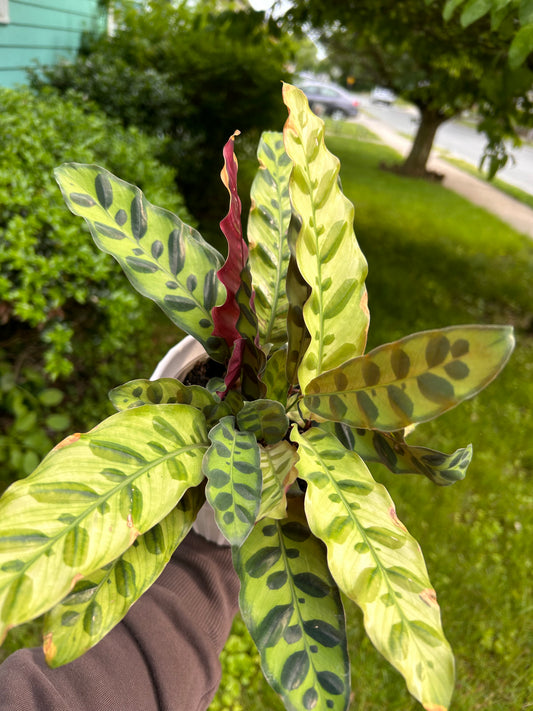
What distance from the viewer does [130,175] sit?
2309 millimetres

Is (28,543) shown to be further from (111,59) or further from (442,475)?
(111,59)

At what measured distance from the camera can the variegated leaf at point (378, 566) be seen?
0.56 metres

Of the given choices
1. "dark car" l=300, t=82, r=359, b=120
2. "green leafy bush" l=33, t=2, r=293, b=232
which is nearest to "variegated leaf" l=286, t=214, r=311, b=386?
"green leafy bush" l=33, t=2, r=293, b=232

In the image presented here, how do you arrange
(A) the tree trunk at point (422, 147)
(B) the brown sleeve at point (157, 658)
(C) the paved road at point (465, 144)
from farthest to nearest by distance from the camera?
(C) the paved road at point (465, 144) → (A) the tree trunk at point (422, 147) → (B) the brown sleeve at point (157, 658)

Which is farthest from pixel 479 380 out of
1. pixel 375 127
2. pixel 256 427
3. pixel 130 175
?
pixel 375 127

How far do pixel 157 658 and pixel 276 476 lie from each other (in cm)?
44

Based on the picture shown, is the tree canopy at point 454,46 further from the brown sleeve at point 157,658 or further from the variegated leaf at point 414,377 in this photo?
the brown sleeve at point 157,658

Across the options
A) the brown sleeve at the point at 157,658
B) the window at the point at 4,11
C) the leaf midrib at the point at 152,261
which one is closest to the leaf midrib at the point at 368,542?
the leaf midrib at the point at 152,261

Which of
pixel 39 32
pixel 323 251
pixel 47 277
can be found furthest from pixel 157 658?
pixel 39 32

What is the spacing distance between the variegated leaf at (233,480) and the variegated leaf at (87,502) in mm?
41

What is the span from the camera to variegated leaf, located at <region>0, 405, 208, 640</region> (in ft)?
1.67

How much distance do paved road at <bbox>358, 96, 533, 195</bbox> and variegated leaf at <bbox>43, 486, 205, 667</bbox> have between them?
6223mm

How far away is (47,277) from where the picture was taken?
1787mm

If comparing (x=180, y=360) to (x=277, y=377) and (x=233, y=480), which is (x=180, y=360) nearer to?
(x=277, y=377)
